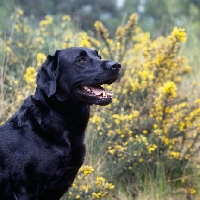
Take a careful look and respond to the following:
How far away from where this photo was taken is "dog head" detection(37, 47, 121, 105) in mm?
3443

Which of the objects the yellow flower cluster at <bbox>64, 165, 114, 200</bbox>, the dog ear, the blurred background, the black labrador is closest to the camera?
the black labrador

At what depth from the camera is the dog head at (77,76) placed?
11.3 feet

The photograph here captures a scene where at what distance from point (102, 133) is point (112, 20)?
22753 mm

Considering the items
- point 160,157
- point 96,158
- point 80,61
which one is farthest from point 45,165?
point 160,157

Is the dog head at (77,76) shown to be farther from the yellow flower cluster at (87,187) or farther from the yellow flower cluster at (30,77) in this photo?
the yellow flower cluster at (30,77)

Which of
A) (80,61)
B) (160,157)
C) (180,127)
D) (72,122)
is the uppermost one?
(80,61)

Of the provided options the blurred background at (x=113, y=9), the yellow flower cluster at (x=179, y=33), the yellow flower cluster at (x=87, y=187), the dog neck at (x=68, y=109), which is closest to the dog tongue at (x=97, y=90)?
the dog neck at (x=68, y=109)

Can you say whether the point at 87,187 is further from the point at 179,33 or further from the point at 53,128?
the point at 179,33

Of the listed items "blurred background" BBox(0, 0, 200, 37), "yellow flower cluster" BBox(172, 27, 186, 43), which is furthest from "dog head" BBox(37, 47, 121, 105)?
"blurred background" BBox(0, 0, 200, 37)

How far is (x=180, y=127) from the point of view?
15.4 ft

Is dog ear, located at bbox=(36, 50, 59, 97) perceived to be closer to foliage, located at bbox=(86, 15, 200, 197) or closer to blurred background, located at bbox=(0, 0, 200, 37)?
foliage, located at bbox=(86, 15, 200, 197)

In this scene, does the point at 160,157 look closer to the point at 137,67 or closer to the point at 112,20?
the point at 137,67

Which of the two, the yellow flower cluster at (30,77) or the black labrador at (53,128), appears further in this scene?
the yellow flower cluster at (30,77)

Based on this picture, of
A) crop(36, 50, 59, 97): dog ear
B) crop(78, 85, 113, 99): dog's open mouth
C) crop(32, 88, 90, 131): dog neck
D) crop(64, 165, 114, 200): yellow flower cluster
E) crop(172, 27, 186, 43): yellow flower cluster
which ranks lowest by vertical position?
crop(64, 165, 114, 200): yellow flower cluster
